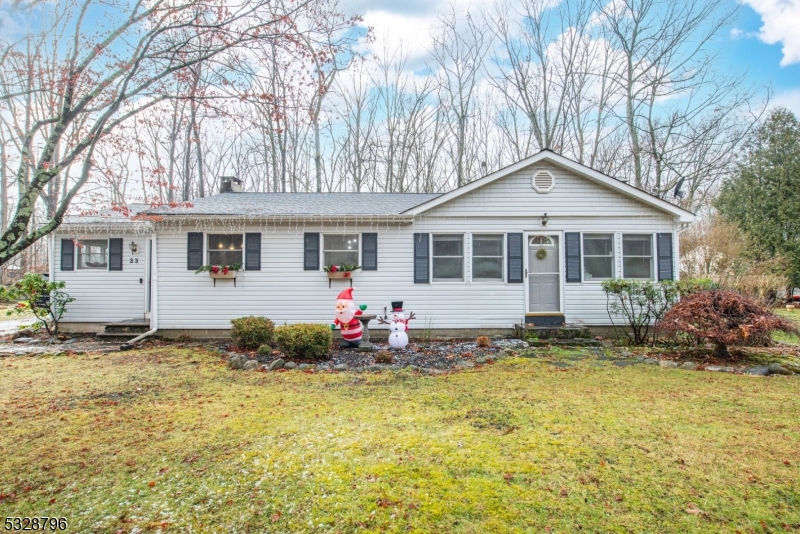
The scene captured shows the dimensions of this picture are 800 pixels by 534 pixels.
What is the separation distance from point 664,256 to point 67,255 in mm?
14947

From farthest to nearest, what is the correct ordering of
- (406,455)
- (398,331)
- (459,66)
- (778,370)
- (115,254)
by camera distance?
(459,66), (115,254), (398,331), (778,370), (406,455)

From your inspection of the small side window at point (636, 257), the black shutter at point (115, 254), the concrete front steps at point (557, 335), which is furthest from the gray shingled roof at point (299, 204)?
the small side window at point (636, 257)

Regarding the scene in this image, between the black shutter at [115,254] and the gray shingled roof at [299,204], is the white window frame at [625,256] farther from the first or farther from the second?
the black shutter at [115,254]

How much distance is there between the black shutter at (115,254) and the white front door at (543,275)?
10.4 meters

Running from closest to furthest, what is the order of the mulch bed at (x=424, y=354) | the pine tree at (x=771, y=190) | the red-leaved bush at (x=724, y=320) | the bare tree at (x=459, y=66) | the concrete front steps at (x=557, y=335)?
the red-leaved bush at (x=724, y=320) → the mulch bed at (x=424, y=354) → the concrete front steps at (x=557, y=335) → the pine tree at (x=771, y=190) → the bare tree at (x=459, y=66)

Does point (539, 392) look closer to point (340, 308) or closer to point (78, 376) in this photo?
point (340, 308)

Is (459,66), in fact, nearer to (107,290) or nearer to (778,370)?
(107,290)

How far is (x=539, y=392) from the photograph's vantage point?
16.9ft

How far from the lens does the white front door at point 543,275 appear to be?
9.62m

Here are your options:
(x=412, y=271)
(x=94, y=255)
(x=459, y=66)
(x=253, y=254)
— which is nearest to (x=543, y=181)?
(x=412, y=271)

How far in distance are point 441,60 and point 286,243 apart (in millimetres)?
14888

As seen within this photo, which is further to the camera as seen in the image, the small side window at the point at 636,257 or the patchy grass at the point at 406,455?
the small side window at the point at 636,257

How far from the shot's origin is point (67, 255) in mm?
10281

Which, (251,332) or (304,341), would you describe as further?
(251,332)
